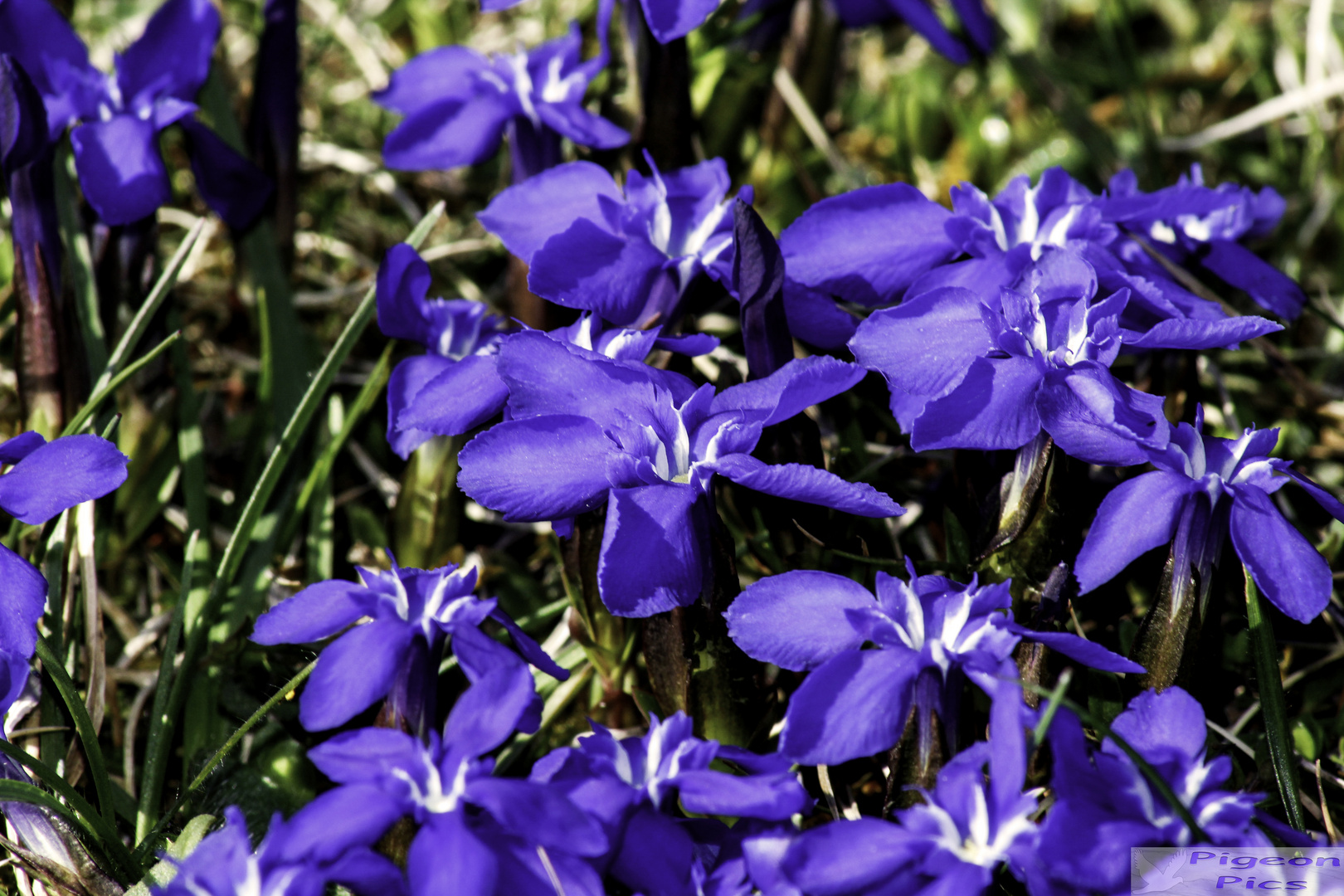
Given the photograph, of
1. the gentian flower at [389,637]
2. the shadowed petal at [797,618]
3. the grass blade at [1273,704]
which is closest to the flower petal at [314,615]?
the gentian flower at [389,637]

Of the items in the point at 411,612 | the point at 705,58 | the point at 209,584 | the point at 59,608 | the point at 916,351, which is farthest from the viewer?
the point at 705,58

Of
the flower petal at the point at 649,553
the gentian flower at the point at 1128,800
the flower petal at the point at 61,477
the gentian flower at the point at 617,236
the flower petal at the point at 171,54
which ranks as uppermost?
the flower petal at the point at 171,54

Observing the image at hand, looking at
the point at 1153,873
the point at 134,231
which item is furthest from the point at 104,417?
the point at 1153,873

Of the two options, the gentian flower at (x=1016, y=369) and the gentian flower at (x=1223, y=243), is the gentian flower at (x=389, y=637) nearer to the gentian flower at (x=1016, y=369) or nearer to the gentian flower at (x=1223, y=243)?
the gentian flower at (x=1016, y=369)

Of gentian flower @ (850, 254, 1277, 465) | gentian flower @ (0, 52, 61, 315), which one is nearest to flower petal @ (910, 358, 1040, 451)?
gentian flower @ (850, 254, 1277, 465)

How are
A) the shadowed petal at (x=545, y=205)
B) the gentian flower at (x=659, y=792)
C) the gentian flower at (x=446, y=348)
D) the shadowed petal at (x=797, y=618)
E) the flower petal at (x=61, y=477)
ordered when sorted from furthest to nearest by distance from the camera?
the shadowed petal at (x=545, y=205) < the gentian flower at (x=446, y=348) < the flower petal at (x=61, y=477) < the shadowed petal at (x=797, y=618) < the gentian flower at (x=659, y=792)

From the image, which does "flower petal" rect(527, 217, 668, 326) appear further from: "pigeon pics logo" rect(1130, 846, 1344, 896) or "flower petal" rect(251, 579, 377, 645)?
"pigeon pics logo" rect(1130, 846, 1344, 896)

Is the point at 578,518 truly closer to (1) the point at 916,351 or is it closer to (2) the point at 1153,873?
(1) the point at 916,351
